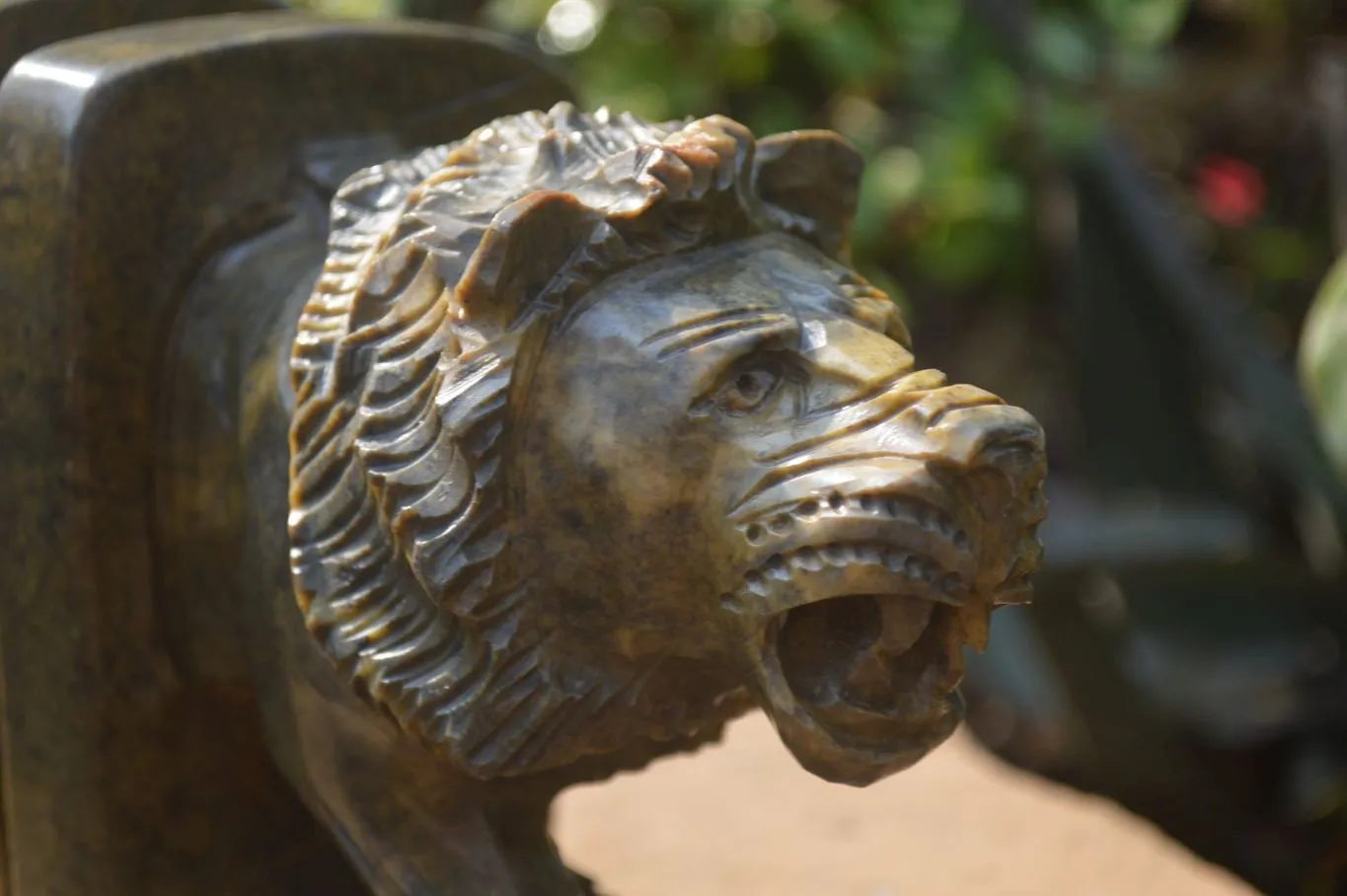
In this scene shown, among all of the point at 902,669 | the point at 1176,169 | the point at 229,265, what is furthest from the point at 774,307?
the point at 1176,169

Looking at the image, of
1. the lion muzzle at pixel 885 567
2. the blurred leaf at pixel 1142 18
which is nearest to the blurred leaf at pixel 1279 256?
the blurred leaf at pixel 1142 18

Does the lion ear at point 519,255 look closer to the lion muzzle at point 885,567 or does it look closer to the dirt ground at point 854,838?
the lion muzzle at point 885,567

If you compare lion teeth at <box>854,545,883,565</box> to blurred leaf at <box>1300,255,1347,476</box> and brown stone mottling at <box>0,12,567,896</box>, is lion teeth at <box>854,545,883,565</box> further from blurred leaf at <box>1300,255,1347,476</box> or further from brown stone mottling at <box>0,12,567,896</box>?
blurred leaf at <box>1300,255,1347,476</box>

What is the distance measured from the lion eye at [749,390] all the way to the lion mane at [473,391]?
6 centimetres

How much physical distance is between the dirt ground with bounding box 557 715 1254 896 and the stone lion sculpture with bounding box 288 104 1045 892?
20.9 inches

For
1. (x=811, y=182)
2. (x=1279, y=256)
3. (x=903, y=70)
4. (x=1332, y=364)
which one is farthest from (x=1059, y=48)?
(x=811, y=182)

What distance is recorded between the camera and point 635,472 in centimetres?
63

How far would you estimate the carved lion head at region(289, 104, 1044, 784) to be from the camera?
0.60 meters

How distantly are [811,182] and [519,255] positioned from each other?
0.16 metres

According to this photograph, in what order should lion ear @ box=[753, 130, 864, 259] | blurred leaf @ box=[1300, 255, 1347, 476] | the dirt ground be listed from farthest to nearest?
blurred leaf @ box=[1300, 255, 1347, 476] < the dirt ground < lion ear @ box=[753, 130, 864, 259]

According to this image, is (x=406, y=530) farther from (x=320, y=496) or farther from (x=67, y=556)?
(x=67, y=556)

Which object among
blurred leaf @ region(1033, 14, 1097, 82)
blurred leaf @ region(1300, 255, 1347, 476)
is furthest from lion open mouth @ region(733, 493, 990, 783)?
blurred leaf @ region(1033, 14, 1097, 82)

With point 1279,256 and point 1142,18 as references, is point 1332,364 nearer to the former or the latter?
point 1142,18

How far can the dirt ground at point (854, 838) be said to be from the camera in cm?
118
